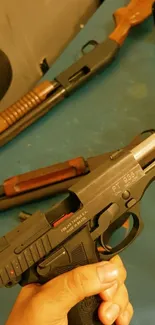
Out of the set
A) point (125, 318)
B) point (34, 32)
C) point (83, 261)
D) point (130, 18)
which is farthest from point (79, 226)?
point (34, 32)

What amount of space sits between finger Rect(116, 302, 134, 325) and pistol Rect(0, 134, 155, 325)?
0.05 m

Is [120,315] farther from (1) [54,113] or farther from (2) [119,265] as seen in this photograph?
(1) [54,113]

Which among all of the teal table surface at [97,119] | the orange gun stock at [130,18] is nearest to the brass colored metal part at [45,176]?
the teal table surface at [97,119]

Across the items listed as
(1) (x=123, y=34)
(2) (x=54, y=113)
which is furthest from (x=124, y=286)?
Answer: (1) (x=123, y=34)

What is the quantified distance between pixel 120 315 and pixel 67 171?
0.25 metres

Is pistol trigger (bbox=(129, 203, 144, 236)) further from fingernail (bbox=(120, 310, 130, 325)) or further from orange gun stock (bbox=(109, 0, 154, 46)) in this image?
orange gun stock (bbox=(109, 0, 154, 46))

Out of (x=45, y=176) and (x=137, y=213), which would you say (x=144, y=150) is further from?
(x=45, y=176)

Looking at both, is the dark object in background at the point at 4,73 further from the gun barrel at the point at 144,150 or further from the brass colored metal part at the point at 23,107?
the gun barrel at the point at 144,150

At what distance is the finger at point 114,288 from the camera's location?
1.92 ft

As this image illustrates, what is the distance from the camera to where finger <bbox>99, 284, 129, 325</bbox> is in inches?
22.9

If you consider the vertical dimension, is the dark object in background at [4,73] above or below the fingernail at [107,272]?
above

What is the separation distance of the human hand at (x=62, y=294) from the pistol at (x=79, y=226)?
1 centimetres

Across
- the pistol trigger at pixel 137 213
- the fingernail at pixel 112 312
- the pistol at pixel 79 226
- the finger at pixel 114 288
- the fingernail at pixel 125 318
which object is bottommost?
the fingernail at pixel 125 318

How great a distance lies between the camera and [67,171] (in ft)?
2.44
